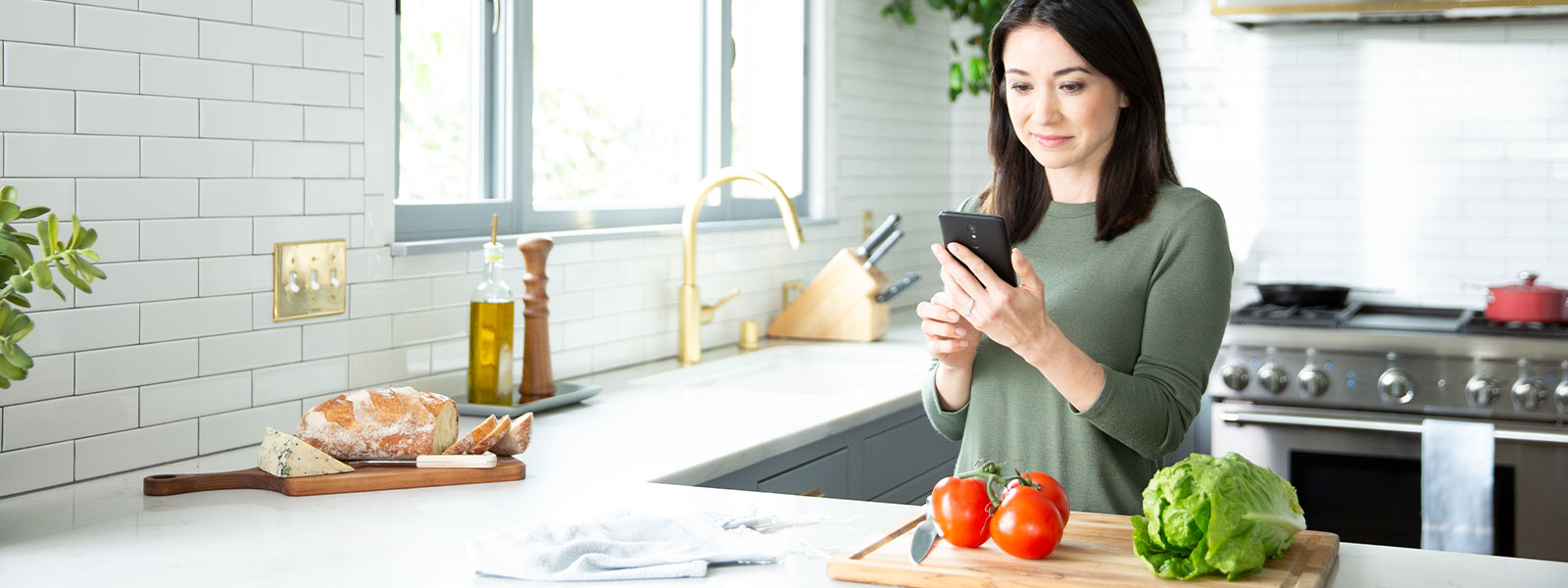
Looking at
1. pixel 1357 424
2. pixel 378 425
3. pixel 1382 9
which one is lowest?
pixel 1357 424

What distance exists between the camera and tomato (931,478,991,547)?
1559mm

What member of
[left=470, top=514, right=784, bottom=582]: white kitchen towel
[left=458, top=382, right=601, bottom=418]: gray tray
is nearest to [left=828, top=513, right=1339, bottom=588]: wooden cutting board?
[left=470, top=514, right=784, bottom=582]: white kitchen towel

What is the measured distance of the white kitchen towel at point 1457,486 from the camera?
11.8 ft

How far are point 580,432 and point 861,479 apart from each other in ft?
2.17

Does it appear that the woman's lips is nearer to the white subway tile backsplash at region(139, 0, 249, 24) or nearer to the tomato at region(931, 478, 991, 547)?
the tomato at region(931, 478, 991, 547)

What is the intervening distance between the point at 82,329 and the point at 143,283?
0.12m

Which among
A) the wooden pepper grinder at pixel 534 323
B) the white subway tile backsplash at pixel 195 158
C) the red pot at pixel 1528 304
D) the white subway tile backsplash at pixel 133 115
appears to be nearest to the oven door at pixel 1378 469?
the red pot at pixel 1528 304

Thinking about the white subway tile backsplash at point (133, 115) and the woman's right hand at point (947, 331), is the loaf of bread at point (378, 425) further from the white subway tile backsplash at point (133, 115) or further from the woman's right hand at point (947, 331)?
the woman's right hand at point (947, 331)

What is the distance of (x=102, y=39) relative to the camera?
6.72 ft

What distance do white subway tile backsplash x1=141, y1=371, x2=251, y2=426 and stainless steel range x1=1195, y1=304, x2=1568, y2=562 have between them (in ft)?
8.87

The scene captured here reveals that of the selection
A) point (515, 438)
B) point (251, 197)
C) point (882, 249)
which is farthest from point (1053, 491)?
point (882, 249)

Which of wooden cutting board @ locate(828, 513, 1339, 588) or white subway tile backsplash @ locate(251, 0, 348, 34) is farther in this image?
white subway tile backsplash @ locate(251, 0, 348, 34)

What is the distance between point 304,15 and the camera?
2404mm

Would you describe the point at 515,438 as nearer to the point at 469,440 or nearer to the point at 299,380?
the point at 469,440
